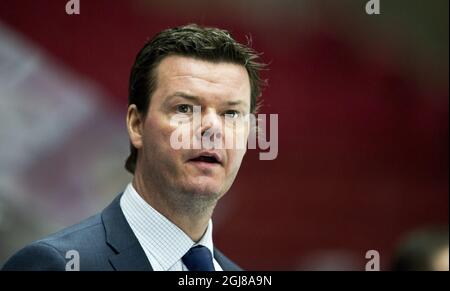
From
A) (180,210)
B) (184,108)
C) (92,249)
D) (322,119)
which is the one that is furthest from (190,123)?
(322,119)

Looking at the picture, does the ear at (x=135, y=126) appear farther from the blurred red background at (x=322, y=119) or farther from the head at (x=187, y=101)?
the blurred red background at (x=322, y=119)

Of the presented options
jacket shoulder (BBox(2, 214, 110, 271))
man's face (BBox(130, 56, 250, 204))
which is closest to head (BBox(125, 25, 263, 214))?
man's face (BBox(130, 56, 250, 204))

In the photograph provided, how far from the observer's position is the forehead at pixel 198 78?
1.17m

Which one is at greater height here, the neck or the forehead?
the forehead

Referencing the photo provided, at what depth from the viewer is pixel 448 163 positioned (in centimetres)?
199

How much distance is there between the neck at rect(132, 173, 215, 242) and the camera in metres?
1.18

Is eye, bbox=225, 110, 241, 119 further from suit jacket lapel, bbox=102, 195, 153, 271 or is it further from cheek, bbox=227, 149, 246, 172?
suit jacket lapel, bbox=102, 195, 153, 271

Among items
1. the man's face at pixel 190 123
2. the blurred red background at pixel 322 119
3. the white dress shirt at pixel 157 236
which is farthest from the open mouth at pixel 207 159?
the blurred red background at pixel 322 119

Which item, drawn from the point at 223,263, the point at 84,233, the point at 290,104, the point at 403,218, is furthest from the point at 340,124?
the point at 84,233

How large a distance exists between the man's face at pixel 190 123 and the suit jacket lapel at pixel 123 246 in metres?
0.08

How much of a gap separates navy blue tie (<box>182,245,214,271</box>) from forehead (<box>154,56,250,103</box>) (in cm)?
26
